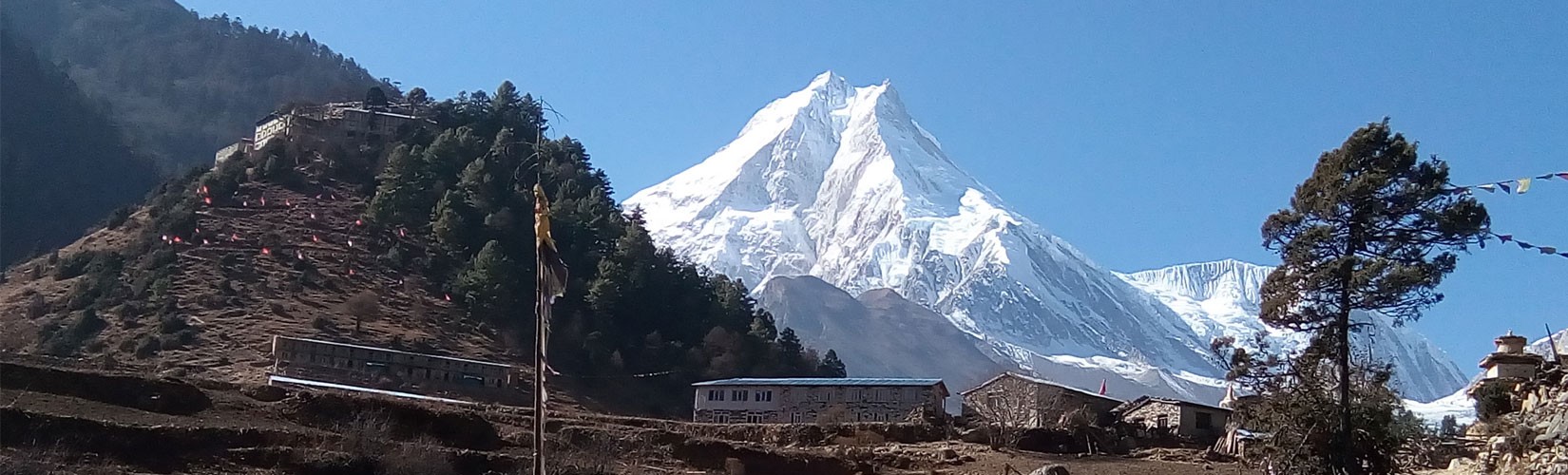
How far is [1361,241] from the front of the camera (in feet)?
73.4

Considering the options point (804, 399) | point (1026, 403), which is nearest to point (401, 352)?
point (804, 399)

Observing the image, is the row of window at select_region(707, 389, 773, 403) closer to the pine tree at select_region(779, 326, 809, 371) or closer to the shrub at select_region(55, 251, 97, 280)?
the pine tree at select_region(779, 326, 809, 371)

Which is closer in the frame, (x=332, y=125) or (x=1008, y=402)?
(x=1008, y=402)

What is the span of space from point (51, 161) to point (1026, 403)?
87.8m

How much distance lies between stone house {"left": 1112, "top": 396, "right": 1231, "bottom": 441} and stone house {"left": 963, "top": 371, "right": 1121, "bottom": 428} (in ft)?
5.71

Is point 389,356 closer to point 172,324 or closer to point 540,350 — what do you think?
point 172,324

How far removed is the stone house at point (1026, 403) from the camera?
45.1m

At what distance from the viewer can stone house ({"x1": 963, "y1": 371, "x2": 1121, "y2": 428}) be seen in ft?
148

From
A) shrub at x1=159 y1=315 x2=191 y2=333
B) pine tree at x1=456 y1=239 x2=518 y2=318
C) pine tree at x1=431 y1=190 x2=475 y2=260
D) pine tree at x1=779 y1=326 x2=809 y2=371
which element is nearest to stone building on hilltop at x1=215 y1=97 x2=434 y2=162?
pine tree at x1=431 y1=190 x2=475 y2=260

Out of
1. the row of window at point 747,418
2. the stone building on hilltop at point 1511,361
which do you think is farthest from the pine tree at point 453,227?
the stone building on hilltop at point 1511,361

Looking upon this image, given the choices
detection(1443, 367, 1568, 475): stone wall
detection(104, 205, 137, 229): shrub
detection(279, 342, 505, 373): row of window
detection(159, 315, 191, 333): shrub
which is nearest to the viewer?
detection(1443, 367, 1568, 475): stone wall

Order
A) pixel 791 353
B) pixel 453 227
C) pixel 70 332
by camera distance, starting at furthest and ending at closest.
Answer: pixel 791 353 < pixel 453 227 < pixel 70 332

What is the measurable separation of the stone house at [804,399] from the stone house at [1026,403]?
2295 millimetres

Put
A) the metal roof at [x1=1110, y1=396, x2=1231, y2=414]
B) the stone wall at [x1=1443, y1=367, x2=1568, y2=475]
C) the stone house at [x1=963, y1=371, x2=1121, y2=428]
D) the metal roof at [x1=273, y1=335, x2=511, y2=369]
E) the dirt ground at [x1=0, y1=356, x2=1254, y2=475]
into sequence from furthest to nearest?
1. the metal roof at [x1=273, y1=335, x2=511, y2=369]
2. the metal roof at [x1=1110, y1=396, x2=1231, y2=414]
3. the stone house at [x1=963, y1=371, x2=1121, y2=428]
4. the dirt ground at [x1=0, y1=356, x2=1254, y2=475]
5. the stone wall at [x1=1443, y1=367, x2=1568, y2=475]
